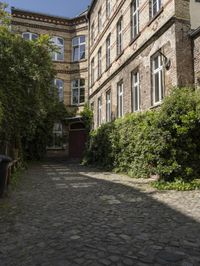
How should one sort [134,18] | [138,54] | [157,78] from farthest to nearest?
[134,18] → [138,54] → [157,78]

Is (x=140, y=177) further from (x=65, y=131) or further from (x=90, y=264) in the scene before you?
(x=65, y=131)

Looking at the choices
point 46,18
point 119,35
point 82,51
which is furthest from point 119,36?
point 46,18

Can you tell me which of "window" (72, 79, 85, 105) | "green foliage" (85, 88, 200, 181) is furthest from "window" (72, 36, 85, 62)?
"green foliage" (85, 88, 200, 181)

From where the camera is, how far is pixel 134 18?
54.4 feet

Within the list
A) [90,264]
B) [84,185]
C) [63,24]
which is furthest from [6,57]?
[63,24]

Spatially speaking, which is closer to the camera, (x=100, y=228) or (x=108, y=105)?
(x=100, y=228)

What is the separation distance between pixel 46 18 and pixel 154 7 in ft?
59.7

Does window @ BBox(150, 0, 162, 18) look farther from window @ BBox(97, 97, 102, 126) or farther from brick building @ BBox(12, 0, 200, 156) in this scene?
window @ BBox(97, 97, 102, 126)

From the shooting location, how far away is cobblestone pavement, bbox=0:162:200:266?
3.95 meters

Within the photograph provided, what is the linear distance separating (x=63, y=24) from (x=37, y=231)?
27976mm

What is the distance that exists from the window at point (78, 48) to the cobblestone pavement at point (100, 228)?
896 inches

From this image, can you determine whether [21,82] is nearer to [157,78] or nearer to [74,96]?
[157,78]

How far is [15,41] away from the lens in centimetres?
1628

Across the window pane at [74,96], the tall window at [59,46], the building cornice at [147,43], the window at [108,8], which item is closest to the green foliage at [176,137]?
the building cornice at [147,43]
